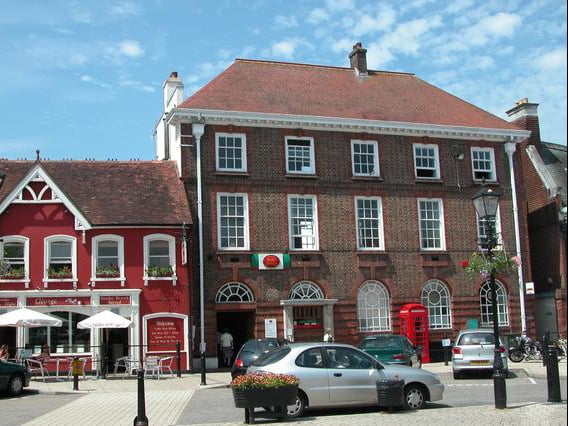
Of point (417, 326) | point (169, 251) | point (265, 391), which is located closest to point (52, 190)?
point (169, 251)

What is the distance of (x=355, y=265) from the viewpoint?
3291 centimetres

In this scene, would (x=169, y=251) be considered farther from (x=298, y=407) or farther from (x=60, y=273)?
(x=298, y=407)

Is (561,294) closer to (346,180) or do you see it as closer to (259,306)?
(346,180)

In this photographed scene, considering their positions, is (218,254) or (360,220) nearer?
(218,254)

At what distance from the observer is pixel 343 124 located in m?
33.5

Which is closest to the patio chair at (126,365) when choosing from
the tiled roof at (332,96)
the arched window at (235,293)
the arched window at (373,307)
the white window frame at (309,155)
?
the arched window at (235,293)

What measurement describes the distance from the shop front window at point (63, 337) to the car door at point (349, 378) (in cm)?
1558

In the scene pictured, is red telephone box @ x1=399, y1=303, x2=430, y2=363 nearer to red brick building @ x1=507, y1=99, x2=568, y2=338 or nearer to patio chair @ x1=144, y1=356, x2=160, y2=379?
red brick building @ x1=507, y1=99, x2=568, y2=338

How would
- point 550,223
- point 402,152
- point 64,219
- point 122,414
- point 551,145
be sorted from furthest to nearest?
point 551,145 < point 550,223 < point 402,152 < point 64,219 < point 122,414

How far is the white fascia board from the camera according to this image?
31.7m

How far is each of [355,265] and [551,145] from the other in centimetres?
1569

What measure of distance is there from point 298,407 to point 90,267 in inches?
→ 639

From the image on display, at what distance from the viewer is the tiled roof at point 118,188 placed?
29.8 m

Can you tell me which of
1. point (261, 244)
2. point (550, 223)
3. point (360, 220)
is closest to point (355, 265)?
point (360, 220)
